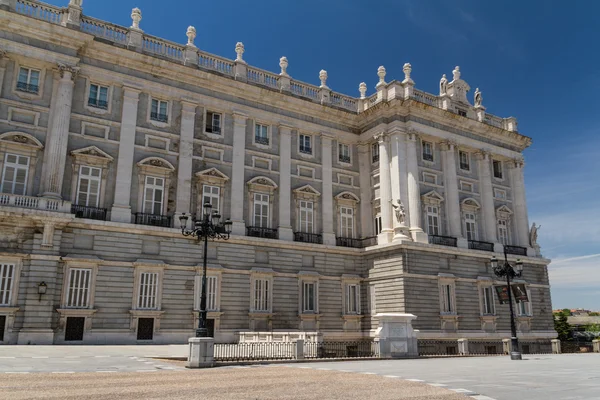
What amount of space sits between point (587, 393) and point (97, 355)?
53.7 ft

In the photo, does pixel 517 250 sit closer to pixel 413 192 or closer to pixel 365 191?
pixel 413 192

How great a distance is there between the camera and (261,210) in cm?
3145

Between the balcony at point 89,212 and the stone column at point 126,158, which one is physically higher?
the stone column at point 126,158

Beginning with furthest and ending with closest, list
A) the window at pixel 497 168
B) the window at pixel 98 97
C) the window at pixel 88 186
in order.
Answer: the window at pixel 497 168 → the window at pixel 98 97 → the window at pixel 88 186

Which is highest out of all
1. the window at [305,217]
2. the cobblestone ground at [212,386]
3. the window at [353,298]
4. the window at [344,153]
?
the window at [344,153]

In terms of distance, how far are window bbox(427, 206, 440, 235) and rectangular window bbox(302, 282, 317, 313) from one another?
30.5 feet

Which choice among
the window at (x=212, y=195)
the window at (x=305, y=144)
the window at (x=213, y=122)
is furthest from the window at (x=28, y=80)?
the window at (x=305, y=144)

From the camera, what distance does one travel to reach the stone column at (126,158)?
2656cm

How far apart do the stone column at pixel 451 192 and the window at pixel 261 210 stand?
13314 mm

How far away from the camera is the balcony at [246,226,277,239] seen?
30.5 meters

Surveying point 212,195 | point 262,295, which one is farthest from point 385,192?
point 212,195

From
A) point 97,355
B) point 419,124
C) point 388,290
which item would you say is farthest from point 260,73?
point 97,355

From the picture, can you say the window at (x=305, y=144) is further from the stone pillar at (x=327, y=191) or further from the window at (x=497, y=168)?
the window at (x=497, y=168)

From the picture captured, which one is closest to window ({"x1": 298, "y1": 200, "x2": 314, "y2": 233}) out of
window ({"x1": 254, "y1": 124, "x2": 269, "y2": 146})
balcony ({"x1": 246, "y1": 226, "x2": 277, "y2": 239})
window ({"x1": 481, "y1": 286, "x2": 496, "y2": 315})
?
balcony ({"x1": 246, "y1": 226, "x2": 277, "y2": 239})
